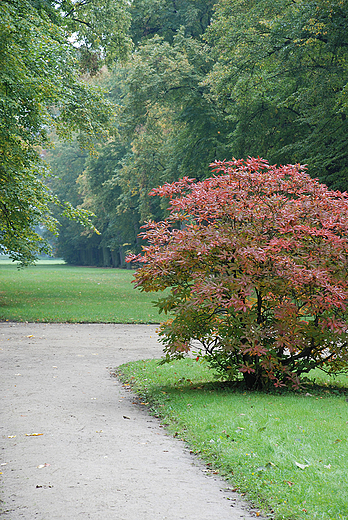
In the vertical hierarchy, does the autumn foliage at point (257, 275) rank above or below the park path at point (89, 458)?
above

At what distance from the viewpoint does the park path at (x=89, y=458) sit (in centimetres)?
405

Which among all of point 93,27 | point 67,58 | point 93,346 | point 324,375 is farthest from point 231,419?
point 93,27

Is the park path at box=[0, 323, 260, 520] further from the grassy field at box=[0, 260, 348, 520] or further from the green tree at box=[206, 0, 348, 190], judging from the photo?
the green tree at box=[206, 0, 348, 190]

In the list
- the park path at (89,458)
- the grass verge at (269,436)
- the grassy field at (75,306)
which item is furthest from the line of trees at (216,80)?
the grass verge at (269,436)

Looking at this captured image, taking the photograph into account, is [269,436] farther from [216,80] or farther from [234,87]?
[216,80]

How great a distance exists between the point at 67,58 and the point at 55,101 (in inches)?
126

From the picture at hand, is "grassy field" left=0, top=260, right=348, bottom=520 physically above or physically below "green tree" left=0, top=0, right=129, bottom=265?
below

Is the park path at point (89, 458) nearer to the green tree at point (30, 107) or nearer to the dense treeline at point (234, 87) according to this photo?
the green tree at point (30, 107)

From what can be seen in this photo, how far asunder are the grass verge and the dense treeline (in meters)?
12.5

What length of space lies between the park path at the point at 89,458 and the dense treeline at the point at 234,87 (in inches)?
522

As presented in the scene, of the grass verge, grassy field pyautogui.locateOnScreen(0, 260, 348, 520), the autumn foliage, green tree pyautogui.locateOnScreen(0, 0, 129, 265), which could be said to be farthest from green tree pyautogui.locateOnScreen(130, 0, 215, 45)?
the grass verge

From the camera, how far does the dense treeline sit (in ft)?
64.1

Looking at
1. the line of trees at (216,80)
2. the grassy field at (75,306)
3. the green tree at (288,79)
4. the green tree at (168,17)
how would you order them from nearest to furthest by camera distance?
the grassy field at (75,306) → the green tree at (288,79) → the line of trees at (216,80) → the green tree at (168,17)

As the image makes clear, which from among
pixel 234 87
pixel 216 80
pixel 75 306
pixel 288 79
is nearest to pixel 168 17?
pixel 216 80
